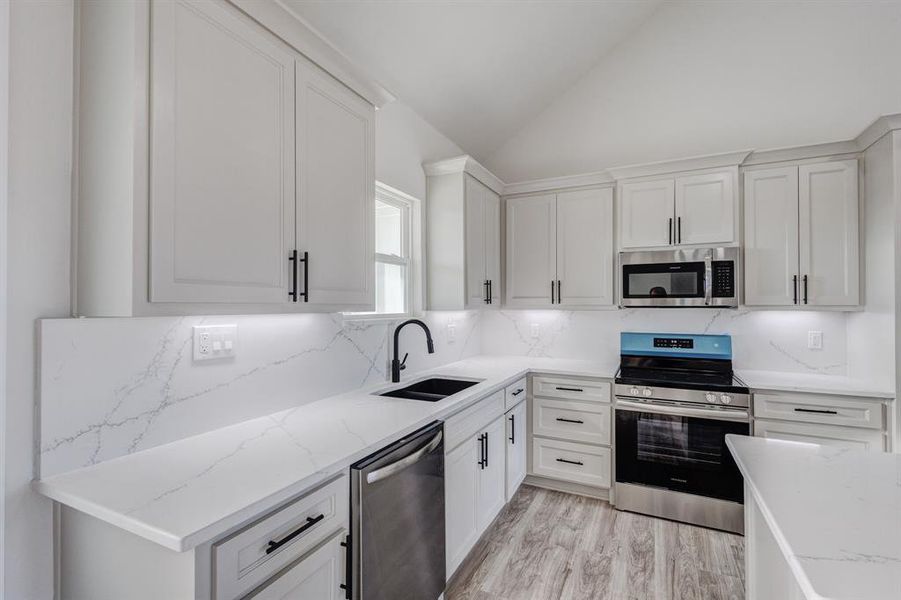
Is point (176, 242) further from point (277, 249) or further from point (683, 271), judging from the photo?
point (683, 271)

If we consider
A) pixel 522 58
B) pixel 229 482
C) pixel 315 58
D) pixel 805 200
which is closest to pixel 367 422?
pixel 229 482

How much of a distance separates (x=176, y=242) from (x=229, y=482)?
0.67 metres

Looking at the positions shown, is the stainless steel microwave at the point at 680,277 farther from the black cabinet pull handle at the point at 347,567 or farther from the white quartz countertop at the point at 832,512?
the black cabinet pull handle at the point at 347,567

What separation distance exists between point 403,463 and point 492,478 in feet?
3.76

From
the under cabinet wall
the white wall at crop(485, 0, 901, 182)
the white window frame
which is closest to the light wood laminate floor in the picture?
the white window frame

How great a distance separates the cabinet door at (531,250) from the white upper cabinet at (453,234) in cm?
54

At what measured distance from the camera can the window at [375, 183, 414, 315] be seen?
278 centimetres

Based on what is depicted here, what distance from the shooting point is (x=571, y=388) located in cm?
313

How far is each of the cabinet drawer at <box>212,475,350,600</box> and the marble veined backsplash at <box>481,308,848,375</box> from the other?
103 inches

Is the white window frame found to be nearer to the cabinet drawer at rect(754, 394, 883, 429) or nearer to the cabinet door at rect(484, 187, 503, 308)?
the cabinet door at rect(484, 187, 503, 308)

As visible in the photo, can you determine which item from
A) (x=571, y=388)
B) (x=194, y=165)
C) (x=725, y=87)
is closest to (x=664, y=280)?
(x=571, y=388)

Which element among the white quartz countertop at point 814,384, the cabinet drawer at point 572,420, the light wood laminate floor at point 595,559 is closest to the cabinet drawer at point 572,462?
the cabinet drawer at point 572,420

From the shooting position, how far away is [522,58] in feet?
10.1

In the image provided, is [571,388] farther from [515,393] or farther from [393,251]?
[393,251]
